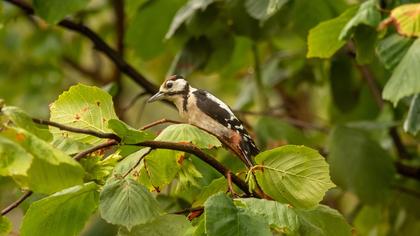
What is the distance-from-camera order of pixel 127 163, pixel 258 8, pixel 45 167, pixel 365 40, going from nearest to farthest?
pixel 45 167 < pixel 127 163 < pixel 365 40 < pixel 258 8

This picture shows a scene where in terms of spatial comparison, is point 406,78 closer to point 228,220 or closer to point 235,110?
point 228,220

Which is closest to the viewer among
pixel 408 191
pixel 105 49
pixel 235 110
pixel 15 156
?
pixel 15 156

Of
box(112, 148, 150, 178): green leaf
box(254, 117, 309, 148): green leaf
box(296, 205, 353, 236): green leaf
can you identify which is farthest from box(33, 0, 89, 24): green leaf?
box(296, 205, 353, 236): green leaf

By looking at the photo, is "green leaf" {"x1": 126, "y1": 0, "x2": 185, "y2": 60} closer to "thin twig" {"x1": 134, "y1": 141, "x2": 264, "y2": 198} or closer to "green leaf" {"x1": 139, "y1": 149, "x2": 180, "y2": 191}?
"green leaf" {"x1": 139, "y1": 149, "x2": 180, "y2": 191}

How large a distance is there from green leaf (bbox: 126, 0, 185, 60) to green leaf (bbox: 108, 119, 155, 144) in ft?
6.61

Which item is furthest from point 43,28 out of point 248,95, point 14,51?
point 248,95

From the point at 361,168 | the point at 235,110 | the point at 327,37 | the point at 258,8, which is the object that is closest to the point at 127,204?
the point at 327,37

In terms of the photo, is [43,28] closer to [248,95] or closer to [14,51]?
[14,51]

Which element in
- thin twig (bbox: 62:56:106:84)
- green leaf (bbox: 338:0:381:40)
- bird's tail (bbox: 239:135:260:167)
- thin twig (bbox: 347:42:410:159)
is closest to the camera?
green leaf (bbox: 338:0:381:40)

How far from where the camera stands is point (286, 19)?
3883 millimetres

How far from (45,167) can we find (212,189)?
0.51 m

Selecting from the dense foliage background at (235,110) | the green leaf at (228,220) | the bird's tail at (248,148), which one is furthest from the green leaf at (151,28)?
the green leaf at (228,220)

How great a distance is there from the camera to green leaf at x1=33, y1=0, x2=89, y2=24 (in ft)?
11.6

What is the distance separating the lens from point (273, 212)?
2.13 metres
